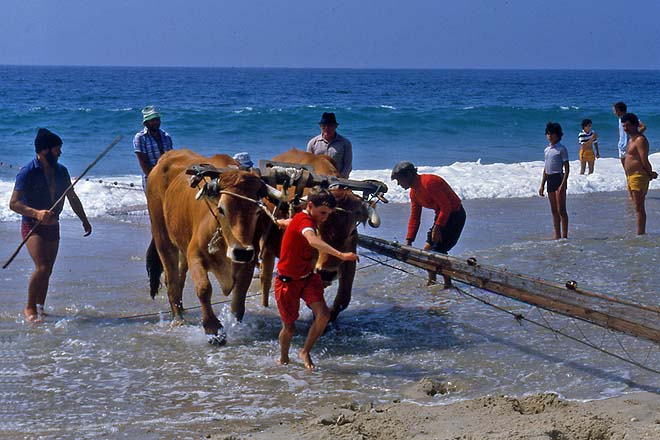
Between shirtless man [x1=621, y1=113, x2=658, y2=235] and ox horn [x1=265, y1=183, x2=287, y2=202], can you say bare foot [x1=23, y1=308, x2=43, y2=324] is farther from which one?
shirtless man [x1=621, y1=113, x2=658, y2=235]

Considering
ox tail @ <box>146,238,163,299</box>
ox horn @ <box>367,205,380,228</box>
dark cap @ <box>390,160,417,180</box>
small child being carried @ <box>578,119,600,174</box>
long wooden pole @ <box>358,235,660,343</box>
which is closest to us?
long wooden pole @ <box>358,235,660,343</box>

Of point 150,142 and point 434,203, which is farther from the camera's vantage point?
point 150,142

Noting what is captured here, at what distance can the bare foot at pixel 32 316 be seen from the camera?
8.97 m

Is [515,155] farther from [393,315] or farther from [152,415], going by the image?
[152,415]

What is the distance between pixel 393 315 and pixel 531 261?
3102 mm

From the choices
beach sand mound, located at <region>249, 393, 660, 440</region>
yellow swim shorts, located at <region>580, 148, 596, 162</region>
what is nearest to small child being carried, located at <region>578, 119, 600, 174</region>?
yellow swim shorts, located at <region>580, 148, 596, 162</region>

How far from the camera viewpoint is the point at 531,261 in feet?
38.5

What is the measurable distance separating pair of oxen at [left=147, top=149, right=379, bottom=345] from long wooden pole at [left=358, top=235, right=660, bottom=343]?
0.85m

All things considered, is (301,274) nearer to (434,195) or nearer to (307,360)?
(307,360)

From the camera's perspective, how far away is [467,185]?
20844 mm

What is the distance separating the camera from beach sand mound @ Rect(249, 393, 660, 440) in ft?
18.5

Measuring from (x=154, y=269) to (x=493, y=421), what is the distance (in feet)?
16.9

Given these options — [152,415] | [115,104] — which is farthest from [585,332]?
[115,104]

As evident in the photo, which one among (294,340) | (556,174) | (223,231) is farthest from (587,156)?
(223,231)
